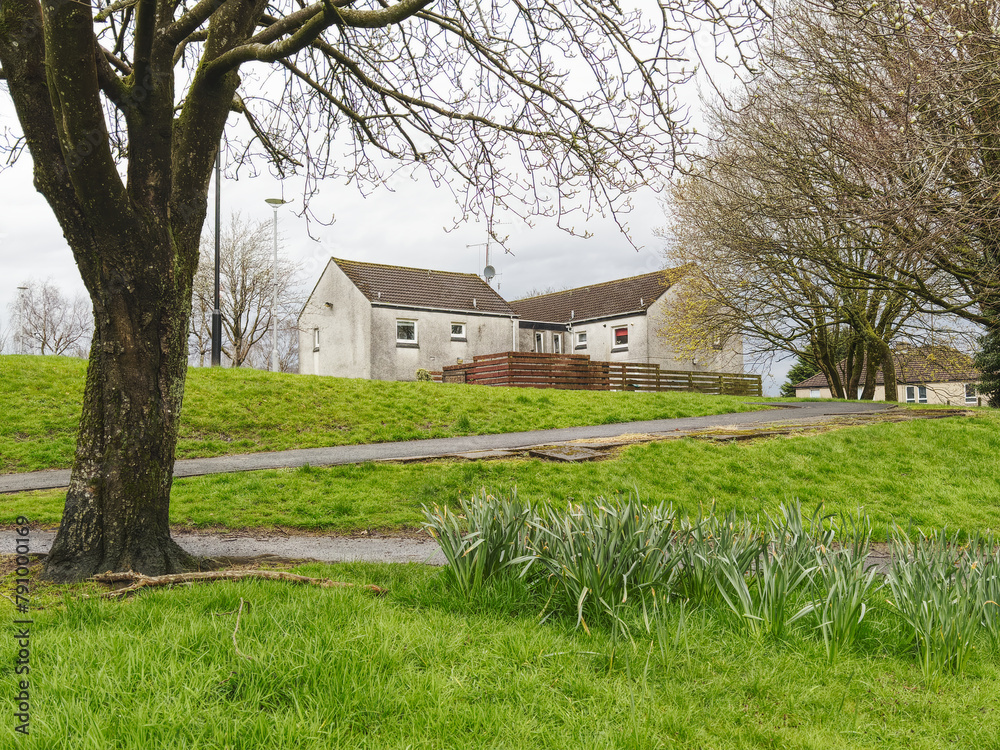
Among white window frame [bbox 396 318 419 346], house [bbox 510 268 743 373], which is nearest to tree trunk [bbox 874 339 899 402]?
house [bbox 510 268 743 373]

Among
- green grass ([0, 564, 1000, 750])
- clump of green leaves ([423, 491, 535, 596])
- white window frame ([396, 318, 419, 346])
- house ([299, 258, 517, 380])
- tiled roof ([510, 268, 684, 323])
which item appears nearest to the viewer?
green grass ([0, 564, 1000, 750])

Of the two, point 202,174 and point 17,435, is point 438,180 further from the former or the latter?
point 17,435

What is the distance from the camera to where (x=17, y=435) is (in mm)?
12734

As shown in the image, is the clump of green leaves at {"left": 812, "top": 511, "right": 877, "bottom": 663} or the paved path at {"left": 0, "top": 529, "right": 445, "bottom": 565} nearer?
the clump of green leaves at {"left": 812, "top": 511, "right": 877, "bottom": 663}

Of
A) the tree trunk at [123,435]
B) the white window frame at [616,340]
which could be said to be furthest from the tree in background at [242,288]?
the tree trunk at [123,435]

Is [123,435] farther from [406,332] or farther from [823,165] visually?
[406,332]

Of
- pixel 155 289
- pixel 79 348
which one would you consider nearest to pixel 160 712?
pixel 155 289

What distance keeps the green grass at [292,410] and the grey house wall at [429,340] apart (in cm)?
1269

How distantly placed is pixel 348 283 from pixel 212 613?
3149 cm

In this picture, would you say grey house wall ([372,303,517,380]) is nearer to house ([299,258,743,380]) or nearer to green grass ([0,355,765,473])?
house ([299,258,743,380])

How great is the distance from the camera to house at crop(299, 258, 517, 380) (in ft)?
107

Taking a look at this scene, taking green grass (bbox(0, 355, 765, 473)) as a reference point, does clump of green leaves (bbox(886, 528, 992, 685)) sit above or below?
below

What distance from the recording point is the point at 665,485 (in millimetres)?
9875

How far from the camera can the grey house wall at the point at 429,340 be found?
3231 cm
